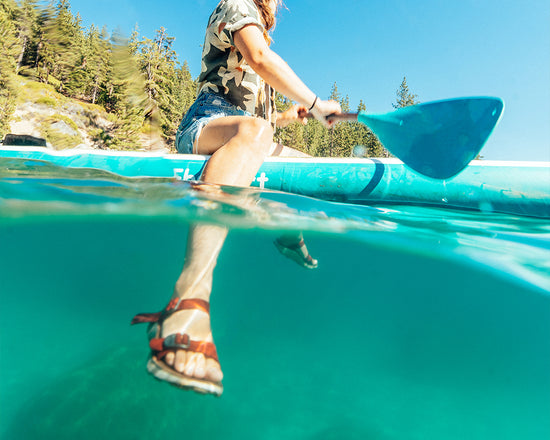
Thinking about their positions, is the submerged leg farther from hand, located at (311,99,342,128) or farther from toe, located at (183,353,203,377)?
hand, located at (311,99,342,128)

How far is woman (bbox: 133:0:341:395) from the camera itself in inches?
47.8

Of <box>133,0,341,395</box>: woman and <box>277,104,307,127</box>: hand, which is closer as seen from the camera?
<box>133,0,341,395</box>: woman

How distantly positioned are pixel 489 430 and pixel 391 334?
2.55 m

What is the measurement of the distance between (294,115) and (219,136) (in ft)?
4.62

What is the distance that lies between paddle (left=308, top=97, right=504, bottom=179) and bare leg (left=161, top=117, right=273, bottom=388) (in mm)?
843

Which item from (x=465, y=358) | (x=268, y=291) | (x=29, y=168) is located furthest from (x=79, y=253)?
(x=465, y=358)

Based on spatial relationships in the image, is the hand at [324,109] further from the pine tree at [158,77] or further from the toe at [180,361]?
the pine tree at [158,77]

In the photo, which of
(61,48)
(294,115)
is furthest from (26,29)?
(294,115)

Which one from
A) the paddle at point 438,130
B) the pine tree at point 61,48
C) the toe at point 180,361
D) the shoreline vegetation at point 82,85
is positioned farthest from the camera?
the pine tree at point 61,48

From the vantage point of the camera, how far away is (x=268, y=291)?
568cm

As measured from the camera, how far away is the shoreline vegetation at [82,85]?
94.6ft

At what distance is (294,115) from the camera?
3.29 metres

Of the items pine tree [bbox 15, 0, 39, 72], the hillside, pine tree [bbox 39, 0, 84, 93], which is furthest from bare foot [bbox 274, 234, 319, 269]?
pine tree [bbox 39, 0, 84, 93]

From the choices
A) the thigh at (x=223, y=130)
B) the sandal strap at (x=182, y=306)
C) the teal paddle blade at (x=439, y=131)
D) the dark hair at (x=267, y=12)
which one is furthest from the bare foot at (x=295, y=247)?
the dark hair at (x=267, y=12)
